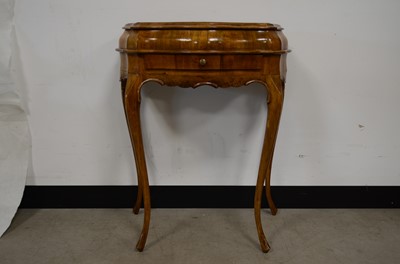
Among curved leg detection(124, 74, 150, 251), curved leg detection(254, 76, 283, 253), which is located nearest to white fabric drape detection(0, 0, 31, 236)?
curved leg detection(124, 74, 150, 251)

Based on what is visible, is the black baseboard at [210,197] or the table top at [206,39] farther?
the black baseboard at [210,197]

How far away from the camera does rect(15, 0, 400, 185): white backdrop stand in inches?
65.1

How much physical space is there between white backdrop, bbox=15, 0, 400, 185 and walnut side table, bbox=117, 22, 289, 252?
40 cm

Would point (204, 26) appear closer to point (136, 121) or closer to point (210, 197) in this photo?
point (136, 121)

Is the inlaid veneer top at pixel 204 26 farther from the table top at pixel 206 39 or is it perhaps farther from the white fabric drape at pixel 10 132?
the white fabric drape at pixel 10 132

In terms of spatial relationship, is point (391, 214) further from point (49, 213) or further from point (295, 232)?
point (49, 213)

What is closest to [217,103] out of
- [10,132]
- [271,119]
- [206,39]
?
[271,119]

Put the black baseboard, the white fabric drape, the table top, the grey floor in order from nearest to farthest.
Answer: the table top < the grey floor < the white fabric drape < the black baseboard

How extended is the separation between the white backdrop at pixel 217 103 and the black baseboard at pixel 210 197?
0.13 ft

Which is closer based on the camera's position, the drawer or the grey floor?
the drawer

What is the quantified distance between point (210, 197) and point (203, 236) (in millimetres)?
287

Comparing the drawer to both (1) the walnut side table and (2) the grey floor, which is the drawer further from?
(2) the grey floor

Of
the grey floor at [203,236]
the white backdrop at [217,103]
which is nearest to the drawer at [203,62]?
the white backdrop at [217,103]

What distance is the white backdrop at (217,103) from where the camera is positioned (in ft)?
5.43
